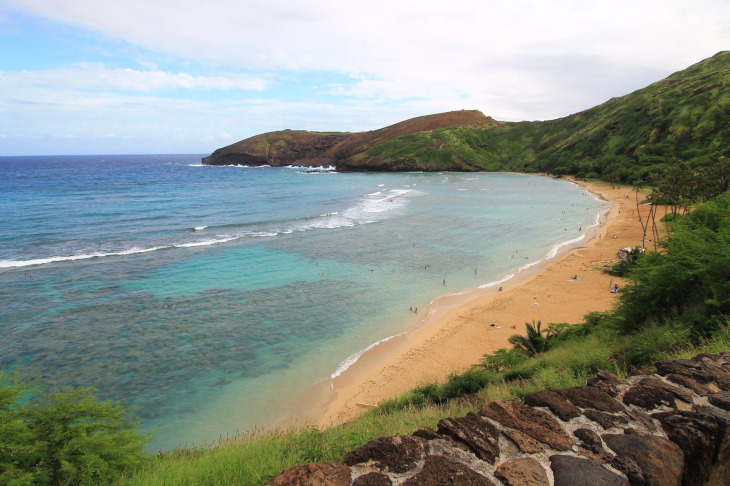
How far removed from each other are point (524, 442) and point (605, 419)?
115 cm

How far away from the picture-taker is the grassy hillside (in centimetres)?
7162

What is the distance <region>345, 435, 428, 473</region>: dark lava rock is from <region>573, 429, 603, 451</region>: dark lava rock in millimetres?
1672

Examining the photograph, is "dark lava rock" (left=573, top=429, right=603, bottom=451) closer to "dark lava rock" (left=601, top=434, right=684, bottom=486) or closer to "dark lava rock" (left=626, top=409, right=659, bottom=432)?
"dark lava rock" (left=601, top=434, right=684, bottom=486)

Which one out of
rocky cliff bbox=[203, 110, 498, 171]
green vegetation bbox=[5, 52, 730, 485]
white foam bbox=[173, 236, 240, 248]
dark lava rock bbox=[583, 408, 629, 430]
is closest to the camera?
dark lava rock bbox=[583, 408, 629, 430]

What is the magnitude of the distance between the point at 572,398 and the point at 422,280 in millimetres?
21048

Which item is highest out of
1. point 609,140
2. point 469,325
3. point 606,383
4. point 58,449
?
point 609,140

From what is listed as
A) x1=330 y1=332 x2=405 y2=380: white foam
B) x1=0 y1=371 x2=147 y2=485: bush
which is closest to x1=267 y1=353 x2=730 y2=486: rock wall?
x1=0 y1=371 x2=147 y2=485: bush

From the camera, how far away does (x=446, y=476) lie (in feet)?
11.8

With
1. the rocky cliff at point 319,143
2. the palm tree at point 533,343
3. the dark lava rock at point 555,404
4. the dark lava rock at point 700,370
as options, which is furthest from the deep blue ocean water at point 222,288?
the rocky cliff at point 319,143

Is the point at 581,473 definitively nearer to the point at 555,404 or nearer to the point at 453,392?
the point at 555,404

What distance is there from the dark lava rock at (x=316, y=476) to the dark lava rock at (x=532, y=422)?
1.93m

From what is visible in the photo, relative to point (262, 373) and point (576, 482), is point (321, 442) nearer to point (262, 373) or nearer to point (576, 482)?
point (576, 482)

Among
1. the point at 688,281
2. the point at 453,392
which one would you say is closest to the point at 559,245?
the point at 688,281

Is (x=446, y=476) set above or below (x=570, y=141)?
below
